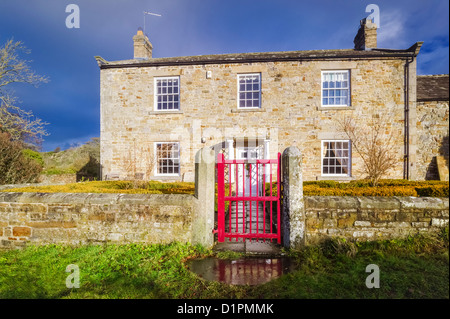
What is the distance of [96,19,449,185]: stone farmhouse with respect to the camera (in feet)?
33.8

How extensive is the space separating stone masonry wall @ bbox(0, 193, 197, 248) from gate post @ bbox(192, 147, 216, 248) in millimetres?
120

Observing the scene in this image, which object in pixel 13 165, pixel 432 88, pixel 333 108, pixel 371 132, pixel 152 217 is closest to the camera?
pixel 152 217

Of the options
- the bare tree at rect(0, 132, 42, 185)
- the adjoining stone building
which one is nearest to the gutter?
the adjoining stone building

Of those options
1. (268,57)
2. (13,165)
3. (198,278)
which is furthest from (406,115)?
(13,165)

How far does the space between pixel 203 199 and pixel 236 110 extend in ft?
24.4

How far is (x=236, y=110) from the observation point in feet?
35.3

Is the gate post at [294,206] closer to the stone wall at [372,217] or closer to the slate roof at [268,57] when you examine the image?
the stone wall at [372,217]

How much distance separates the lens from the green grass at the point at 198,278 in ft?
9.36

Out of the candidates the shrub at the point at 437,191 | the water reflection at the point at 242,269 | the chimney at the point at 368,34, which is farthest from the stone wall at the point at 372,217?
the chimney at the point at 368,34

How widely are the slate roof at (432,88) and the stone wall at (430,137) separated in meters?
0.25
